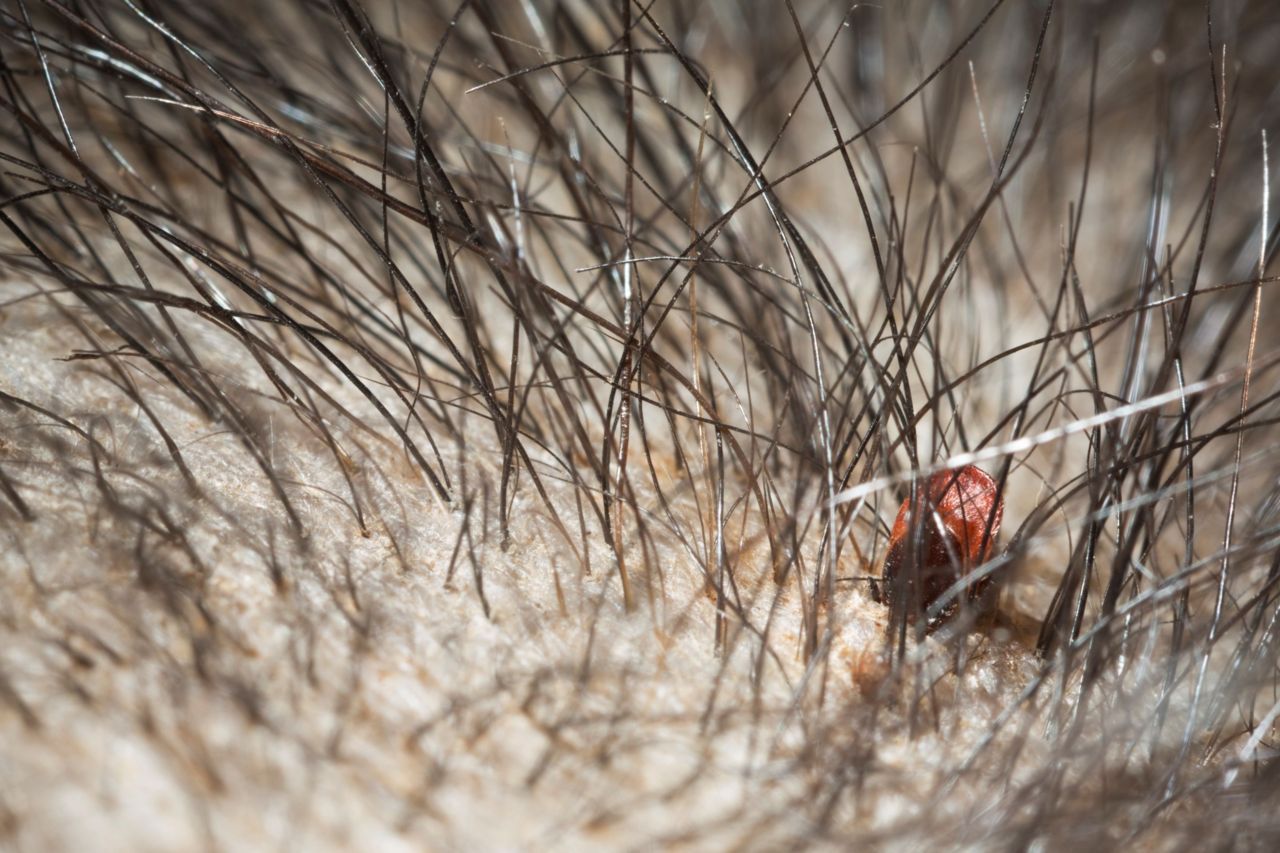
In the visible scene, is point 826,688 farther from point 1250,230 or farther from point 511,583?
point 1250,230

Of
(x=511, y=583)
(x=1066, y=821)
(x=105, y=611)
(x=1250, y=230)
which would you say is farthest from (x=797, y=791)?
(x=1250, y=230)

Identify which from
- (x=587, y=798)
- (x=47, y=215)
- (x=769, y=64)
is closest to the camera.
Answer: (x=587, y=798)

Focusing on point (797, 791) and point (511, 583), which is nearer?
A: point (797, 791)

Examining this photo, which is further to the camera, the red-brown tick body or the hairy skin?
the red-brown tick body

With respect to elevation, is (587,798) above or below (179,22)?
below

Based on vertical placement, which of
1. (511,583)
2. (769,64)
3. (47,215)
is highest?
(769,64)
